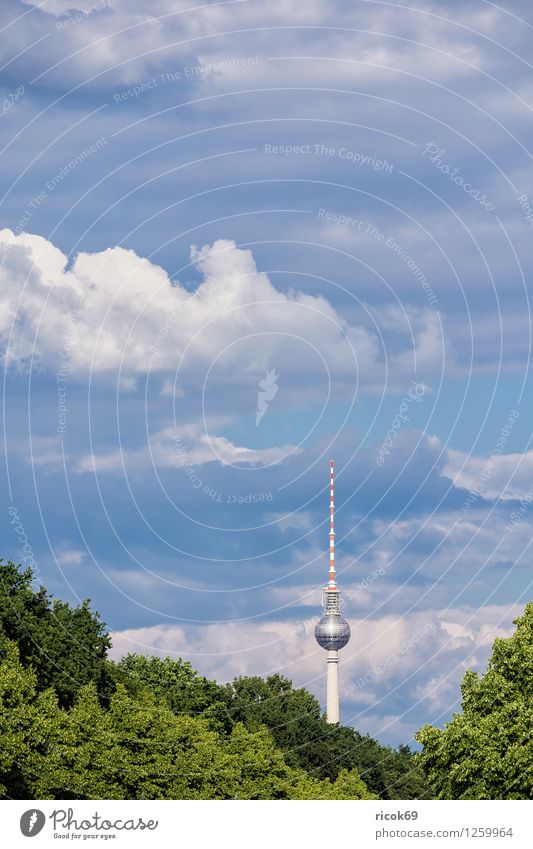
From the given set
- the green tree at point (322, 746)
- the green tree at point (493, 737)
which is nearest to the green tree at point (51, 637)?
the green tree at point (493, 737)

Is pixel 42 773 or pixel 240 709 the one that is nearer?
pixel 42 773

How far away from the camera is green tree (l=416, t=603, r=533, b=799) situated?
74375 millimetres
